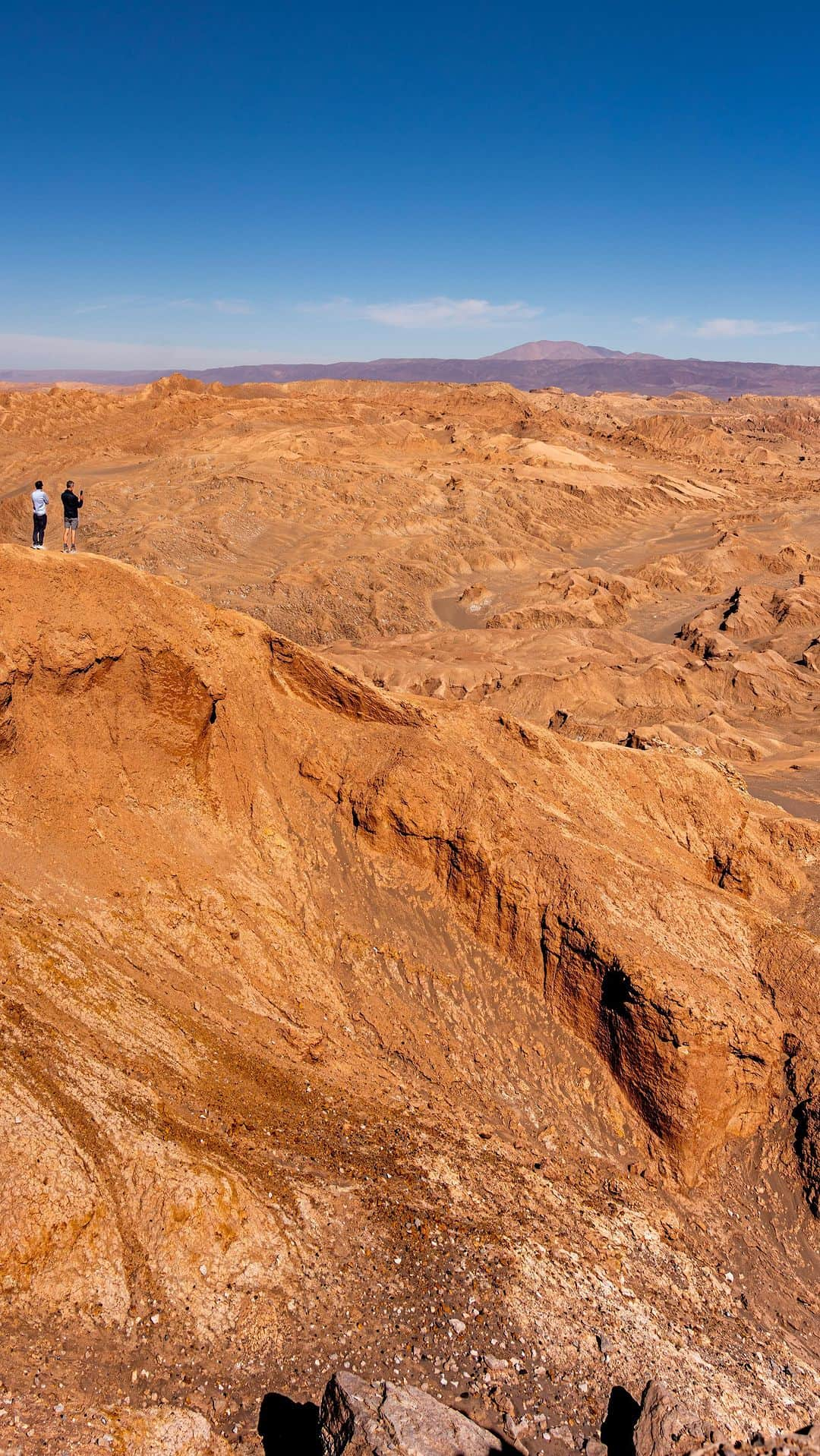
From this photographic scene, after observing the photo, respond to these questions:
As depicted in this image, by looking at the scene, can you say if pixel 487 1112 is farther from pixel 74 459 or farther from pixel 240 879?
pixel 74 459

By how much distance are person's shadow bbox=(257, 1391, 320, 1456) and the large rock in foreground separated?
28 cm

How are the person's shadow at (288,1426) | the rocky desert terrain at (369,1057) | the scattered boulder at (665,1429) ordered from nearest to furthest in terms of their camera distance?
the person's shadow at (288,1426)
the scattered boulder at (665,1429)
the rocky desert terrain at (369,1057)

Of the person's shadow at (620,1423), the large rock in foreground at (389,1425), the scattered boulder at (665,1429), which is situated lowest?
the person's shadow at (620,1423)

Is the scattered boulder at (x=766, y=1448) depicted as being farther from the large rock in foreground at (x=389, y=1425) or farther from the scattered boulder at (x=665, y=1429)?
the large rock in foreground at (x=389, y=1425)

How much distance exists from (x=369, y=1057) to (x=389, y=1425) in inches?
177

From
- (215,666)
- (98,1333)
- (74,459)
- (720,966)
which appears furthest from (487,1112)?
(74,459)

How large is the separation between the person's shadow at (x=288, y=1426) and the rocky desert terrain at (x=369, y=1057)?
0.11 feet

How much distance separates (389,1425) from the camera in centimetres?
538

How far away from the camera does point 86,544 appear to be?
129 feet

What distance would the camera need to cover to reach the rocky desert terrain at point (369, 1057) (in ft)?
20.7

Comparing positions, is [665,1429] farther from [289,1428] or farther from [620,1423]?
[289,1428]

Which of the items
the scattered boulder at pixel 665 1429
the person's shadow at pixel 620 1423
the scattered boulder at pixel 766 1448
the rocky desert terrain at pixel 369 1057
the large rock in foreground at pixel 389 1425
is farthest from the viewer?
the person's shadow at pixel 620 1423

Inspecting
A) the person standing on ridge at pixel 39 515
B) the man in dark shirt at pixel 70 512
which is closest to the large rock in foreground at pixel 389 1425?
the man in dark shirt at pixel 70 512

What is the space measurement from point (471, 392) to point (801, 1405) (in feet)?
293
